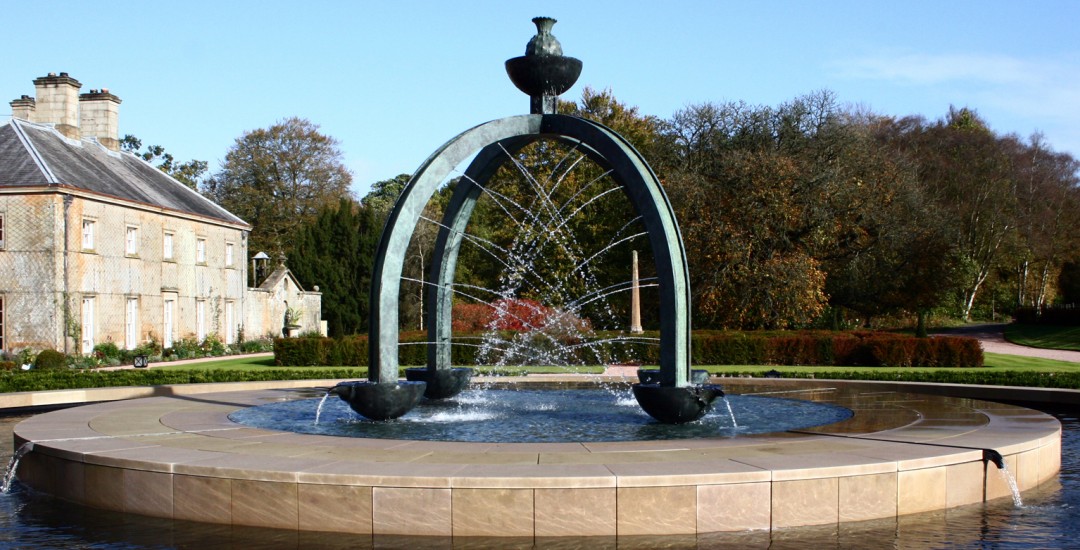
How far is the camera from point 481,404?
14008 mm

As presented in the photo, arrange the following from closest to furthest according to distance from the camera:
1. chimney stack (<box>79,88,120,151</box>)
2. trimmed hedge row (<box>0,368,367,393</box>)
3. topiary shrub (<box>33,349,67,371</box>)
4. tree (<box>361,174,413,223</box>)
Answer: trimmed hedge row (<box>0,368,367,393</box>), topiary shrub (<box>33,349,67,371</box>), chimney stack (<box>79,88,120,151</box>), tree (<box>361,174,413,223</box>)

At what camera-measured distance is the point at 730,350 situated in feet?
95.4

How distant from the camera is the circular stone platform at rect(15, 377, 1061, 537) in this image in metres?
7.09

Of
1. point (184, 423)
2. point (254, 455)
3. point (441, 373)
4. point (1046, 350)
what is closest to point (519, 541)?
point (254, 455)

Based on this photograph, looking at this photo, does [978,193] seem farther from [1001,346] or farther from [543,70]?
[543,70]

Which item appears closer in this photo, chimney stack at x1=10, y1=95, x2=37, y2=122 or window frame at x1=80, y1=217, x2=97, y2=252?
window frame at x1=80, y1=217, x2=97, y2=252

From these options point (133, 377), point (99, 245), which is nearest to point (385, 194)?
point (99, 245)

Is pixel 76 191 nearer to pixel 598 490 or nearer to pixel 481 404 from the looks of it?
pixel 481 404

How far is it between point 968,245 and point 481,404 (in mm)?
50689

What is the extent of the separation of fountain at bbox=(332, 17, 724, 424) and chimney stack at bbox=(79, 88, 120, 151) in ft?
99.2

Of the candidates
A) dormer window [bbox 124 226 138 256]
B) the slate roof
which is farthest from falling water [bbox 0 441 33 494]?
dormer window [bbox 124 226 138 256]

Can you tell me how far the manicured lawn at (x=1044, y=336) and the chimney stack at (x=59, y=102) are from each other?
1604 inches

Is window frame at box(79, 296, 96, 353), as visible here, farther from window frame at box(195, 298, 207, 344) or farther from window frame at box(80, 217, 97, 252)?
window frame at box(195, 298, 207, 344)

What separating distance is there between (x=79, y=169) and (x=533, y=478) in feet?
101
